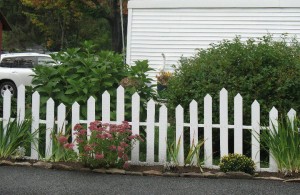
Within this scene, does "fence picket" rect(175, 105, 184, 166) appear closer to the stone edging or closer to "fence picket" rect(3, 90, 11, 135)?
the stone edging

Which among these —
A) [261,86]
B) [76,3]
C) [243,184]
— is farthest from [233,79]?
[76,3]

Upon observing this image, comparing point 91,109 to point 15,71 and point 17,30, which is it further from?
point 17,30

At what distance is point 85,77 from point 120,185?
2546mm

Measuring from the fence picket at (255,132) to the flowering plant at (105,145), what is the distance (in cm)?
154

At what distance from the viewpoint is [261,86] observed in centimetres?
816

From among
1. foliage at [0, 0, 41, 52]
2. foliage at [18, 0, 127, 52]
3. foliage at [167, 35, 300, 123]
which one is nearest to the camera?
foliage at [167, 35, 300, 123]

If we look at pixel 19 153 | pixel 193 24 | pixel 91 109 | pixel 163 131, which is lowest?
pixel 19 153

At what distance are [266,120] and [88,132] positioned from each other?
2483mm

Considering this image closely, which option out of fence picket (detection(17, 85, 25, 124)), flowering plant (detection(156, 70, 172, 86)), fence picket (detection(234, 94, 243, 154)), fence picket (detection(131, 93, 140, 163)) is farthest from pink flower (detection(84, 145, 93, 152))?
flowering plant (detection(156, 70, 172, 86))

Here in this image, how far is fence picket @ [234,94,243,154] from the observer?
764 centimetres

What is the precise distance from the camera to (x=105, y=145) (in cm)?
745

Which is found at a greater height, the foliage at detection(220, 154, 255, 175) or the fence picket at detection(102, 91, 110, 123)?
the fence picket at detection(102, 91, 110, 123)

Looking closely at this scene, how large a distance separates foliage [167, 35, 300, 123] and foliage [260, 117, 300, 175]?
2.16ft

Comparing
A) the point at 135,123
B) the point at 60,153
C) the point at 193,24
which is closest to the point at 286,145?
the point at 135,123
